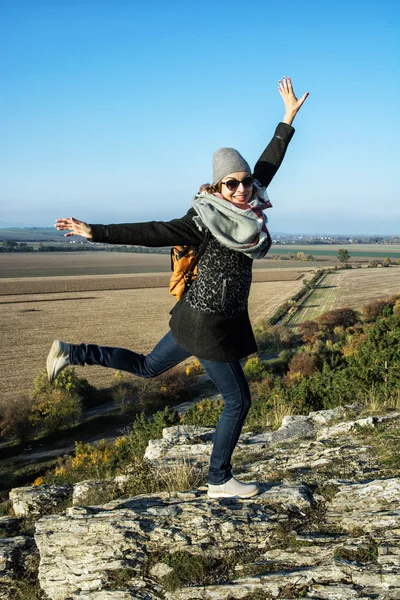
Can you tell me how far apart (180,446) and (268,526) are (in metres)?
3.33

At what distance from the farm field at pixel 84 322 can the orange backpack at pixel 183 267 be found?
28.2 meters

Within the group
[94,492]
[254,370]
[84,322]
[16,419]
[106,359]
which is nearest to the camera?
[106,359]

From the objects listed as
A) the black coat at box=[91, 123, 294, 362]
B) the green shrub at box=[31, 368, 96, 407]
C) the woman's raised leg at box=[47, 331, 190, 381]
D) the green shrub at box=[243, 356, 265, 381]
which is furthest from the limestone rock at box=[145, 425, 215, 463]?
the green shrub at box=[31, 368, 96, 407]

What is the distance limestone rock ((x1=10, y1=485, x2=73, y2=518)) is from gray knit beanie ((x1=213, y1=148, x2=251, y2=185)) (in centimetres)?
419

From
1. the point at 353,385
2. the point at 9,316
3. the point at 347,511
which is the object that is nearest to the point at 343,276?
the point at 9,316

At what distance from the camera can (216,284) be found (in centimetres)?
354

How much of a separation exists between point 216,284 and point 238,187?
0.68m

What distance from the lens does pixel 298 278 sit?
85062mm

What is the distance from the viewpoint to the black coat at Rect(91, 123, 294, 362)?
3.42 m

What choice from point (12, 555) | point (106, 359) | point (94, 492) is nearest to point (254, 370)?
point (94, 492)

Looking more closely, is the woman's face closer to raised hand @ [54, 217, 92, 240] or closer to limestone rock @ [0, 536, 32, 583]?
raised hand @ [54, 217, 92, 240]

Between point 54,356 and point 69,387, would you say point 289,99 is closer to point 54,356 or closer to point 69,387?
point 54,356

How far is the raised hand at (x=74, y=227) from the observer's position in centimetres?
331

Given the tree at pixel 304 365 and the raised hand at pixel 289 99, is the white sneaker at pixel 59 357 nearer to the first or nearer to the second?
the raised hand at pixel 289 99
